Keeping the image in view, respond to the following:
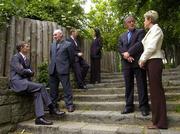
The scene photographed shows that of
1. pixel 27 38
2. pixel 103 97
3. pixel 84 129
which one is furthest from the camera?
pixel 27 38

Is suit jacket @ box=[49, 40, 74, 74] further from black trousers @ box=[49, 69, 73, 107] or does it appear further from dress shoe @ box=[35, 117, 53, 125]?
dress shoe @ box=[35, 117, 53, 125]

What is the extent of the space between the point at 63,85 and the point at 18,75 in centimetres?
101

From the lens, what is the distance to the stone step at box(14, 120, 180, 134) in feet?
15.7

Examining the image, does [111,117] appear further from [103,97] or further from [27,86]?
[27,86]

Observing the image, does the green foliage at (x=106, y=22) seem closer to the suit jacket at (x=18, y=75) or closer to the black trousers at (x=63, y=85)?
the black trousers at (x=63, y=85)

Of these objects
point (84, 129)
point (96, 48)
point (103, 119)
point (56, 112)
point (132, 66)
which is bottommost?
point (84, 129)

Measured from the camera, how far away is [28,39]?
7082 mm

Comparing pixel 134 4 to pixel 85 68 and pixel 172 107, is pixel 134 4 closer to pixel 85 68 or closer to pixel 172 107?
pixel 85 68

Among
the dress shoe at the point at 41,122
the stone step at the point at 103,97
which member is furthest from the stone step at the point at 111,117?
the stone step at the point at 103,97

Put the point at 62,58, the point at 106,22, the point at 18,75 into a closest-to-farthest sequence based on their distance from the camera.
A: the point at 18,75, the point at 62,58, the point at 106,22

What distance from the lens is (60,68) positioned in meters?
6.23

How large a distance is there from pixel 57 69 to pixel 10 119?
56.8 inches

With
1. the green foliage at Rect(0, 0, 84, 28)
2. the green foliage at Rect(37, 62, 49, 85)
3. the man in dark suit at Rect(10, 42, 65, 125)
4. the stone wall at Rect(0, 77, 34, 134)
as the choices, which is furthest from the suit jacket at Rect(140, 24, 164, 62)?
the green foliage at Rect(0, 0, 84, 28)

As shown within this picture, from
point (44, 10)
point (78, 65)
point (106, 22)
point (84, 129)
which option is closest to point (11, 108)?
point (84, 129)
